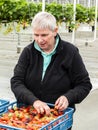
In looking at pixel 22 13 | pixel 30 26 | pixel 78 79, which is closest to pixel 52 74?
pixel 78 79

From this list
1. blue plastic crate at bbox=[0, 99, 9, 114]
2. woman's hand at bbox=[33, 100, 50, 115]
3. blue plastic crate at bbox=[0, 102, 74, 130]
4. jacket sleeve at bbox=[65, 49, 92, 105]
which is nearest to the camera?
blue plastic crate at bbox=[0, 102, 74, 130]

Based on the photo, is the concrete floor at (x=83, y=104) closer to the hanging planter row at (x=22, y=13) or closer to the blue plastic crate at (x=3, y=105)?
the hanging planter row at (x=22, y=13)

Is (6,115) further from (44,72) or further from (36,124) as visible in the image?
(44,72)

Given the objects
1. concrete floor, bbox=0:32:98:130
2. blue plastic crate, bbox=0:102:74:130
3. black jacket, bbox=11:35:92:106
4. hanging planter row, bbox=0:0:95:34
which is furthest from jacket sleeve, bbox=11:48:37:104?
hanging planter row, bbox=0:0:95:34

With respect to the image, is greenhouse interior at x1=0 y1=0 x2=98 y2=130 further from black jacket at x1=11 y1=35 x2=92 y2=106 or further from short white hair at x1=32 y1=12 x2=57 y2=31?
short white hair at x1=32 y1=12 x2=57 y2=31

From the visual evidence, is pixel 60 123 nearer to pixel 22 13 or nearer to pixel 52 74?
pixel 52 74

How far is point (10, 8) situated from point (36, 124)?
8.31m

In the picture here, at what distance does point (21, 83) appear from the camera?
2648 millimetres

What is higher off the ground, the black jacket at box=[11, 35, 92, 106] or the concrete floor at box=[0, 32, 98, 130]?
the black jacket at box=[11, 35, 92, 106]

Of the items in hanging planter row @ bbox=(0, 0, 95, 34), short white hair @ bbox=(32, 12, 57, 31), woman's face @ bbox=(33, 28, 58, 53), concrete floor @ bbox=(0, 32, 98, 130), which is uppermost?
short white hair @ bbox=(32, 12, 57, 31)

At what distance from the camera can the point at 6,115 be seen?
241 centimetres

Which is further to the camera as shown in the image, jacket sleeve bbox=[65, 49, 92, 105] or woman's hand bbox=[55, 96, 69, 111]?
jacket sleeve bbox=[65, 49, 92, 105]

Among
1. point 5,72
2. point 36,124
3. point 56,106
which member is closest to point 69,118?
point 56,106

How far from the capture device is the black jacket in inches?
104
